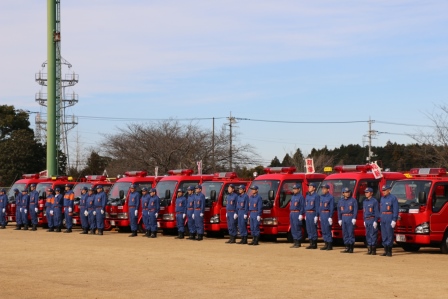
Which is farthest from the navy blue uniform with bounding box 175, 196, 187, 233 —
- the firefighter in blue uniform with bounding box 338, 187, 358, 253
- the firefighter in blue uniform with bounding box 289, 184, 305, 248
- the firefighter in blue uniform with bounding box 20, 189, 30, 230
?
the firefighter in blue uniform with bounding box 20, 189, 30, 230

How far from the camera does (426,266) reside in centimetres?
1800

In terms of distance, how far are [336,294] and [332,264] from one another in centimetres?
506

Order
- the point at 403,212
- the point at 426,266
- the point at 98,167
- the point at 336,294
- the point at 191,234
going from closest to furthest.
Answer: the point at 336,294
the point at 426,266
the point at 403,212
the point at 191,234
the point at 98,167

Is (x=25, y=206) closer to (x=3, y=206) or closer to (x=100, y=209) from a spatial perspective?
(x=3, y=206)

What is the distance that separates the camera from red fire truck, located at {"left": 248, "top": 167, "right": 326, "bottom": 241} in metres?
25.3

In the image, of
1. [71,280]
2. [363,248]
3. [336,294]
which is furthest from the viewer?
[363,248]

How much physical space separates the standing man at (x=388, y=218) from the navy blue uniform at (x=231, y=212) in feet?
18.8

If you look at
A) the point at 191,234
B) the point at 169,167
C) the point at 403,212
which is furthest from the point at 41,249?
the point at 169,167

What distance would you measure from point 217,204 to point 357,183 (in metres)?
5.79

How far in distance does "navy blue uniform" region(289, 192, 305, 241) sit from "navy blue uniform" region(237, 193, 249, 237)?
1.59 m

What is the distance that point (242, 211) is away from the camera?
24969mm

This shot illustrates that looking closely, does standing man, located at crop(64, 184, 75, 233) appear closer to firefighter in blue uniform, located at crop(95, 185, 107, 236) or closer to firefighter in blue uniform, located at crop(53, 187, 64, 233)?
firefighter in blue uniform, located at crop(53, 187, 64, 233)

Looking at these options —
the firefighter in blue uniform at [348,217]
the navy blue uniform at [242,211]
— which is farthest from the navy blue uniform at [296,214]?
the firefighter in blue uniform at [348,217]

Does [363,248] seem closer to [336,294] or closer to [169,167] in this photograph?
[336,294]
